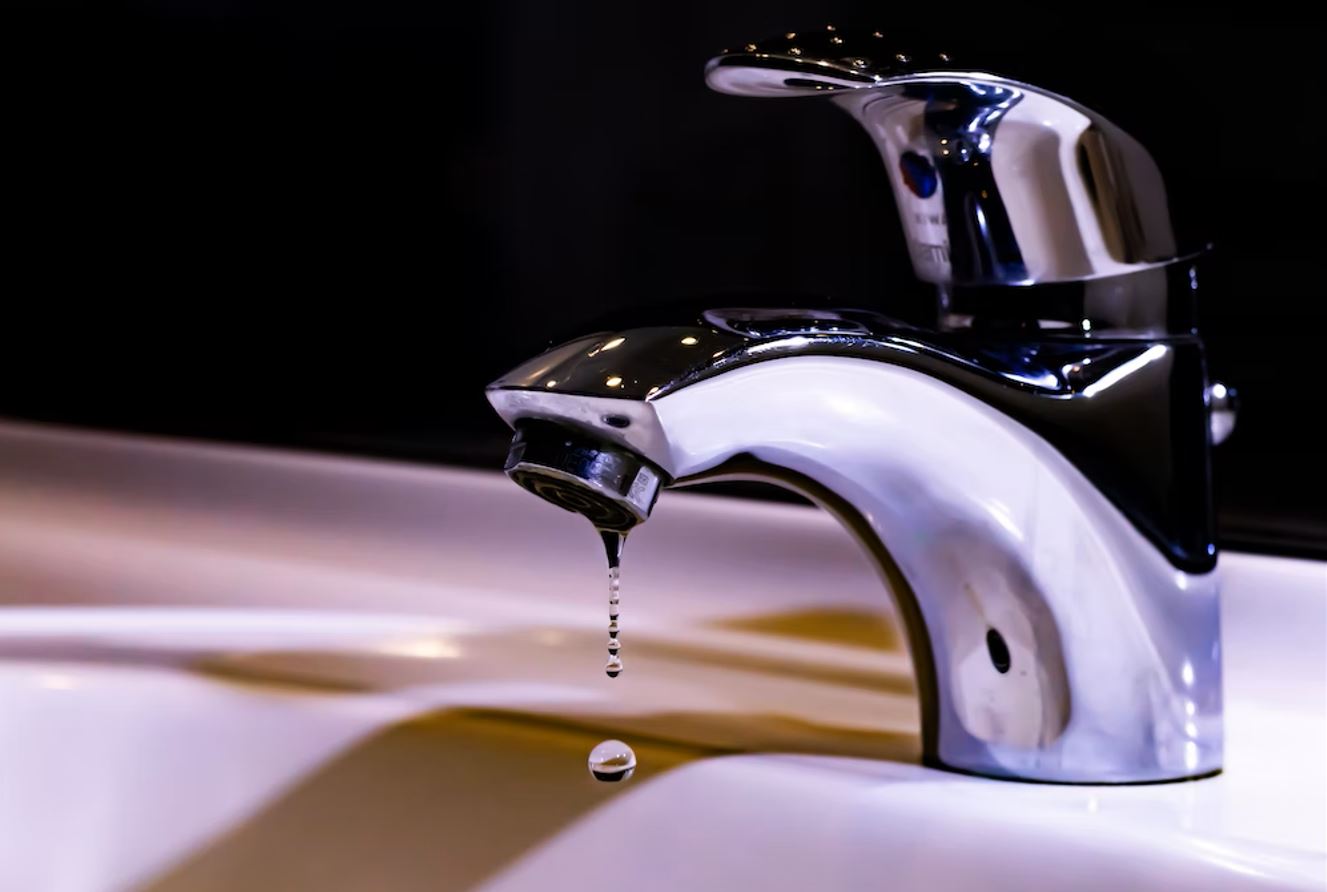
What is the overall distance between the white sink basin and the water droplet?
1 cm

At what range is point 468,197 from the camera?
1.97 ft

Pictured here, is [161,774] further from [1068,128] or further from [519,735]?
[1068,128]

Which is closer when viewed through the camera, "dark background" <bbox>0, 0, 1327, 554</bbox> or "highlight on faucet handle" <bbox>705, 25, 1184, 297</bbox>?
"highlight on faucet handle" <bbox>705, 25, 1184, 297</bbox>

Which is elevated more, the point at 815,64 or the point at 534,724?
the point at 815,64

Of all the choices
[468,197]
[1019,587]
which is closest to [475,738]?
[1019,587]

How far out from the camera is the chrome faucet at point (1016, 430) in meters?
0.32

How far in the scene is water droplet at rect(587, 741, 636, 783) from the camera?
36 cm

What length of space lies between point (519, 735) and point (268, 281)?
339 mm

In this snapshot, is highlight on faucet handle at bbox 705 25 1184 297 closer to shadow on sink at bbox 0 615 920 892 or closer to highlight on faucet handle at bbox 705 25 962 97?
highlight on faucet handle at bbox 705 25 962 97

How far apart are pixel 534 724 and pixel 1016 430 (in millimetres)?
158

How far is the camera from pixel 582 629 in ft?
1.64

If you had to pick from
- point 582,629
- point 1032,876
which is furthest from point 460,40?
point 1032,876

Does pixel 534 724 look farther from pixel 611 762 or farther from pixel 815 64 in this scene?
pixel 815 64

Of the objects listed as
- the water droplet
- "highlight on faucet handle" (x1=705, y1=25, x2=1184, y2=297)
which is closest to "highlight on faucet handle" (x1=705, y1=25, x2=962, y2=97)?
"highlight on faucet handle" (x1=705, y1=25, x2=1184, y2=297)
